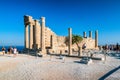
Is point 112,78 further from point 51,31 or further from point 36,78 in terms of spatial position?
point 51,31

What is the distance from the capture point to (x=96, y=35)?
160ft

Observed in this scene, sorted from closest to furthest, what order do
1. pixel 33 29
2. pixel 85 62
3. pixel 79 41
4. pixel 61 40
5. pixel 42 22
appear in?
pixel 85 62
pixel 42 22
pixel 33 29
pixel 61 40
pixel 79 41

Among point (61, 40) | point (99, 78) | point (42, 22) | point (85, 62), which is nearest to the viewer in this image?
point (99, 78)

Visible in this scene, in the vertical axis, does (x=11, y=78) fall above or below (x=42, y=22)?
below

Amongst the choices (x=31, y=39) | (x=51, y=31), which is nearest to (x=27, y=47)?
(x=31, y=39)

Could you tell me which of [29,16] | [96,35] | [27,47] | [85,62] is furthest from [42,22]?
[96,35]

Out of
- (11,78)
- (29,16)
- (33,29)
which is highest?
(29,16)

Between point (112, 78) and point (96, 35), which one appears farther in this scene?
point (96, 35)

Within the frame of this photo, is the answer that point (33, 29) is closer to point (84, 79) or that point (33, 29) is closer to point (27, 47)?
point (27, 47)

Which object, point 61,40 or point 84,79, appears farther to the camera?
point 61,40

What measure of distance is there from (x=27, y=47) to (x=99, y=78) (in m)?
22.2

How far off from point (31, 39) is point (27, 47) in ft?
5.75

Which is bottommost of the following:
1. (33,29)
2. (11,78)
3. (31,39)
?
(11,78)

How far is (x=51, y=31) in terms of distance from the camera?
3831cm
